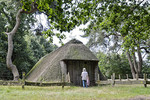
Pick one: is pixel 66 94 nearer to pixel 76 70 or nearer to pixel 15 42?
pixel 76 70

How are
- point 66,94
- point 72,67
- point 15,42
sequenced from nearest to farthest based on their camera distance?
point 66,94 < point 72,67 < point 15,42

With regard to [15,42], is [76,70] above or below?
below

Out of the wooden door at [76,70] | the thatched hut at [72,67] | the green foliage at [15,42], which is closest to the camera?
the thatched hut at [72,67]

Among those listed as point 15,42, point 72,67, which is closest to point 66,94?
point 72,67

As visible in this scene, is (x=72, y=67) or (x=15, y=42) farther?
(x=15, y=42)

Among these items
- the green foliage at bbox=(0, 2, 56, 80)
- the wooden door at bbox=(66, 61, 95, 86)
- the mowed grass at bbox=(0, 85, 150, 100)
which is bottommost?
the mowed grass at bbox=(0, 85, 150, 100)

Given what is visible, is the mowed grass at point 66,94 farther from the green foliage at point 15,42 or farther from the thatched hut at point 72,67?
the green foliage at point 15,42

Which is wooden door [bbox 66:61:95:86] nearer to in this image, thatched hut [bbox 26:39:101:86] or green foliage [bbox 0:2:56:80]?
thatched hut [bbox 26:39:101:86]

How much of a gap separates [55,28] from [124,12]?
19.5ft

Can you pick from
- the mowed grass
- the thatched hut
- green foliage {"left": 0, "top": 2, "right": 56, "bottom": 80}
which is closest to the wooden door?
the thatched hut

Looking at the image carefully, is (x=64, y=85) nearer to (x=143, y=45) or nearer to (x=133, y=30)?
(x=133, y=30)

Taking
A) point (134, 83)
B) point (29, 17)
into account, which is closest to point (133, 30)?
point (134, 83)

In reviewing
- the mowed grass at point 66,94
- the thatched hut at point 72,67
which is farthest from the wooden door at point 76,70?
the mowed grass at point 66,94

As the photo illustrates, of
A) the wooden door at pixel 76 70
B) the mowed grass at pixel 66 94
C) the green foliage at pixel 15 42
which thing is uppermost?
the green foliage at pixel 15 42
